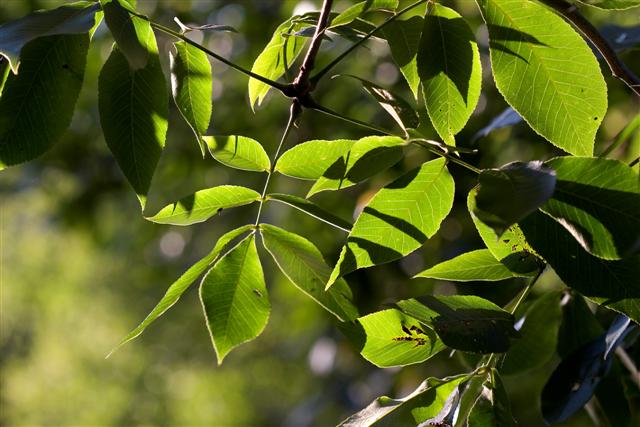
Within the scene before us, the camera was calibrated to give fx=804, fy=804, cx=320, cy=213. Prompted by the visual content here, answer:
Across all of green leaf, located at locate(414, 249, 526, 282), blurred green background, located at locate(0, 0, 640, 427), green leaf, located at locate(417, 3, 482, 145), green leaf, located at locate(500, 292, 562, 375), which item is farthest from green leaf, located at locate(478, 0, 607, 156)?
green leaf, located at locate(500, 292, 562, 375)

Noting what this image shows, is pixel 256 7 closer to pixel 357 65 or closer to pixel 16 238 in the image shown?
pixel 357 65

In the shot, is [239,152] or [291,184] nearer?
[239,152]

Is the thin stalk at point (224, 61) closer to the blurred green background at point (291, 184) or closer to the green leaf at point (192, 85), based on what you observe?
the green leaf at point (192, 85)

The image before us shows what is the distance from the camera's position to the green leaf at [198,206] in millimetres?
804

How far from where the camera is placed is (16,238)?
50.8 feet

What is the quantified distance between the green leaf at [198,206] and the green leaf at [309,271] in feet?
0.19

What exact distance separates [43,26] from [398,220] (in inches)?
13.4

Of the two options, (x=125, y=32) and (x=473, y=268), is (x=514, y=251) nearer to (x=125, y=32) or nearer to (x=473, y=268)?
(x=473, y=268)

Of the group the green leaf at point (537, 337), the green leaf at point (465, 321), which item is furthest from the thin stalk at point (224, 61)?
the green leaf at point (537, 337)

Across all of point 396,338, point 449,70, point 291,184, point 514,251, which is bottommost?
point 291,184

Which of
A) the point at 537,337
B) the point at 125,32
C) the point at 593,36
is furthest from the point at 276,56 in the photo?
the point at 537,337

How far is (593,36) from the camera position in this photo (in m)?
0.77

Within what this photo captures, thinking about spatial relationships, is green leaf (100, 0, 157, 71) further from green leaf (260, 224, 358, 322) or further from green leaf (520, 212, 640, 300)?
green leaf (520, 212, 640, 300)

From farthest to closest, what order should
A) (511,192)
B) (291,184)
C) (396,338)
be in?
(291,184)
(396,338)
(511,192)
